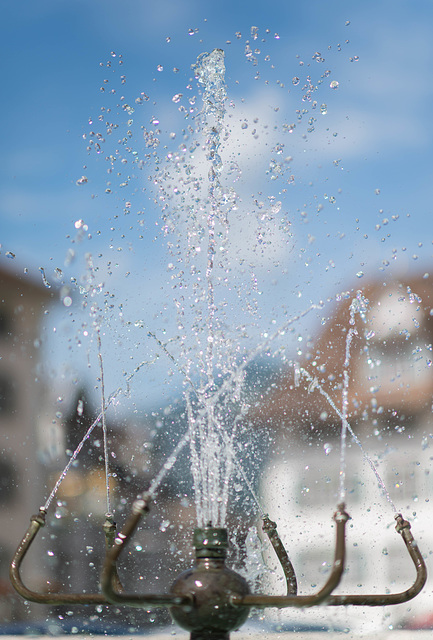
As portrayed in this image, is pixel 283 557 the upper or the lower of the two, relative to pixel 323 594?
upper

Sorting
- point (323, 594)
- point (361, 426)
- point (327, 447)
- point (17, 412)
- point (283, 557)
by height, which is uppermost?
point (17, 412)

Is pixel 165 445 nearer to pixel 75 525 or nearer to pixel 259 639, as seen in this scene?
pixel 259 639

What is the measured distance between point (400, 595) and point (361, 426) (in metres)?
8.86

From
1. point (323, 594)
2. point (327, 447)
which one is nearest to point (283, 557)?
point (323, 594)

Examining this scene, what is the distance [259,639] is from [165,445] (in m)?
5.69

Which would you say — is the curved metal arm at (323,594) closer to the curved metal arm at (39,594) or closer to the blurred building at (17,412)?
the curved metal arm at (39,594)

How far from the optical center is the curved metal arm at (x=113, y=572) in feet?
6.62

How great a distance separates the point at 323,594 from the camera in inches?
84.4

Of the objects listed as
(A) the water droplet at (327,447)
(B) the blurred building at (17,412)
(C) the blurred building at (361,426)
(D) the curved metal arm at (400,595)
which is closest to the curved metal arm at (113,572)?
(D) the curved metal arm at (400,595)

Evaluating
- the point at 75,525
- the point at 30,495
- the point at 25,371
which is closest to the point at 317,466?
the point at 75,525

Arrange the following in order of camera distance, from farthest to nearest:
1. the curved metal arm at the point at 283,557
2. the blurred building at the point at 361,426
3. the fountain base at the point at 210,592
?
1. the blurred building at the point at 361,426
2. the curved metal arm at the point at 283,557
3. the fountain base at the point at 210,592

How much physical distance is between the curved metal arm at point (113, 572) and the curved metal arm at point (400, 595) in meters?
0.41

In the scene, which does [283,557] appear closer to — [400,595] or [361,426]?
[400,595]

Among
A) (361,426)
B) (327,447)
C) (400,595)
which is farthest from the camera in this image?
(361,426)
